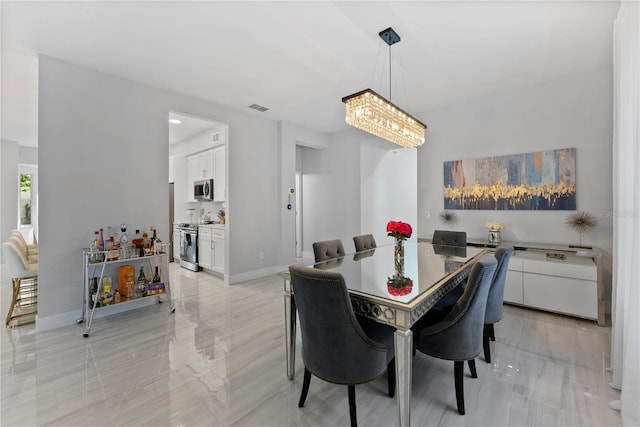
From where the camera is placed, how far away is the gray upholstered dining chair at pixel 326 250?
259 cm

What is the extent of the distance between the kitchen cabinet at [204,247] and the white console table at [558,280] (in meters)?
4.61

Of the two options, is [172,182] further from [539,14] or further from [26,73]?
[539,14]

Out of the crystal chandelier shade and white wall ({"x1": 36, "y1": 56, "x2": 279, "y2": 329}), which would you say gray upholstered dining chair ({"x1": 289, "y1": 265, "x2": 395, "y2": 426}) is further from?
white wall ({"x1": 36, "y1": 56, "x2": 279, "y2": 329})

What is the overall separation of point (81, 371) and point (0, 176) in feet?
22.1

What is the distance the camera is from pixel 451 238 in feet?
11.4

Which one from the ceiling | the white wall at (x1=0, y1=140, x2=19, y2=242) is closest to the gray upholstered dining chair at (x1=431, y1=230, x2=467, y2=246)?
the ceiling

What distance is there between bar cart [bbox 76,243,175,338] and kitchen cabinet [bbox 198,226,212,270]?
136 cm

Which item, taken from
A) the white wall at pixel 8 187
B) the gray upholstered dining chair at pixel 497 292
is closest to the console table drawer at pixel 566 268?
the gray upholstered dining chair at pixel 497 292

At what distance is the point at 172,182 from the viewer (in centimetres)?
647

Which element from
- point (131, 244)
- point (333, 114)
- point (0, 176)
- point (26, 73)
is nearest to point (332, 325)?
point (131, 244)

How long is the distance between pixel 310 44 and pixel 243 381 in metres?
3.00

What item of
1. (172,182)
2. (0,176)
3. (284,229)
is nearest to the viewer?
(284,229)

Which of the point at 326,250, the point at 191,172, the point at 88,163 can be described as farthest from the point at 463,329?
the point at 191,172

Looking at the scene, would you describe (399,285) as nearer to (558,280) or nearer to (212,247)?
(558,280)
